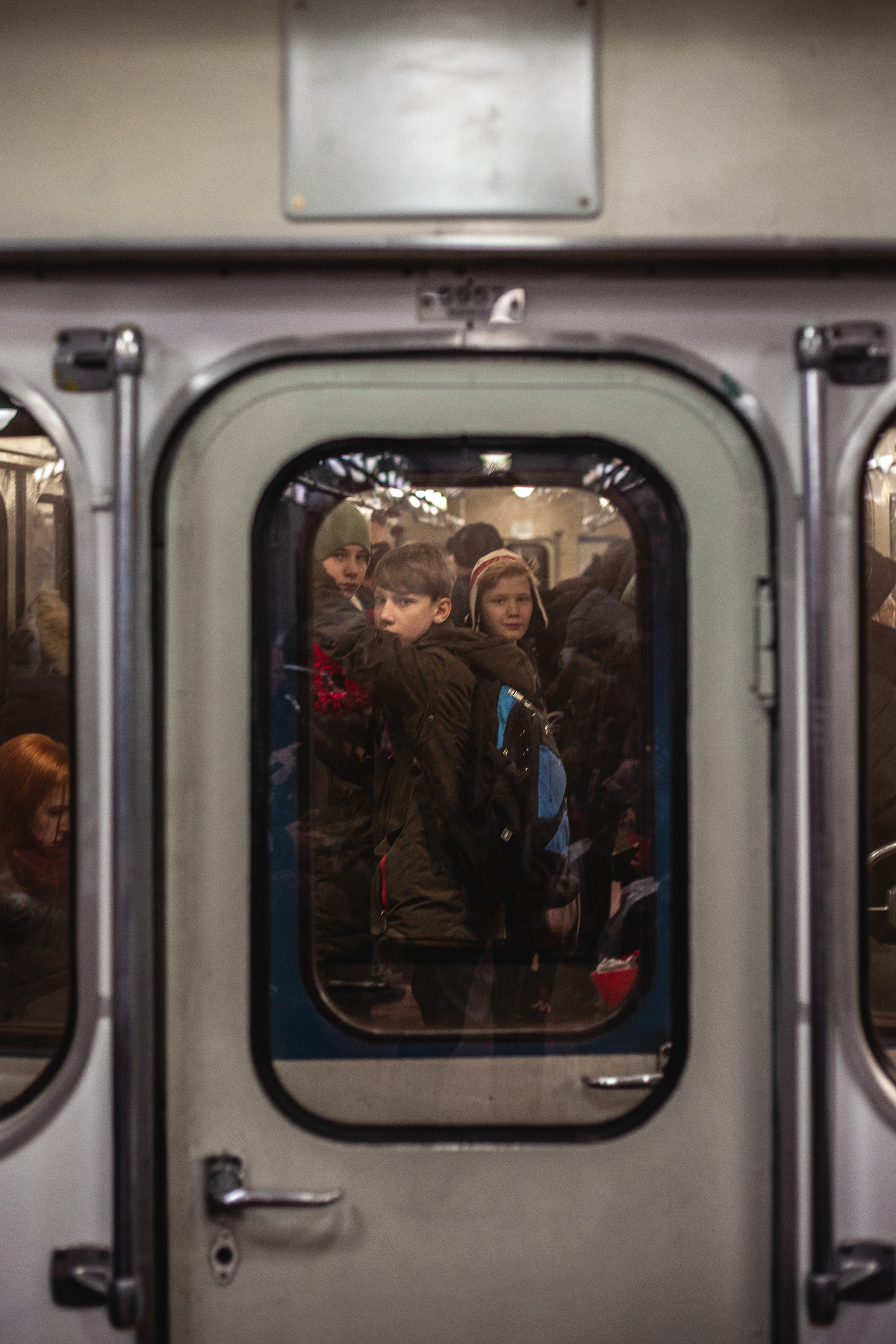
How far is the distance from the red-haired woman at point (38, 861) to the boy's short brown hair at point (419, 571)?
70 cm

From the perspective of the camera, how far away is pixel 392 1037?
159 cm

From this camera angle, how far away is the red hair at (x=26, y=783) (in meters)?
1.63

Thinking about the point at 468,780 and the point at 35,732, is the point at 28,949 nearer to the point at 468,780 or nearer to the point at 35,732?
the point at 35,732

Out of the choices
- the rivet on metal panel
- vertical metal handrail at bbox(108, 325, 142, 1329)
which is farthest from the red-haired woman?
the rivet on metal panel

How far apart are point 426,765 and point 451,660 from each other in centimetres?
20

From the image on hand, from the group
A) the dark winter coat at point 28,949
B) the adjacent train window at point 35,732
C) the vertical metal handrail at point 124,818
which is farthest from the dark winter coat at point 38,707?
the dark winter coat at point 28,949

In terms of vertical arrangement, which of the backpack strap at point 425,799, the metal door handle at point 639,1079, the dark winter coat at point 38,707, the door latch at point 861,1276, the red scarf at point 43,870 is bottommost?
the door latch at point 861,1276

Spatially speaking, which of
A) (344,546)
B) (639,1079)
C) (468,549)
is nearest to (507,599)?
(468,549)

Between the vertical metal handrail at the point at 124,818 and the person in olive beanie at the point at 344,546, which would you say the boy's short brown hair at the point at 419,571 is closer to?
the person in olive beanie at the point at 344,546

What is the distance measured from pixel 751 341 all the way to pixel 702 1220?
1.57 m

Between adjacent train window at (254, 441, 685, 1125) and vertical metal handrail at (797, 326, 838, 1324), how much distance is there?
22cm

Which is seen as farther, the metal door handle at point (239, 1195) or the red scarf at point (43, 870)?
the red scarf at point (43, 870)

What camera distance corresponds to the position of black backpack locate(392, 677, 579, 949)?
5.25ft

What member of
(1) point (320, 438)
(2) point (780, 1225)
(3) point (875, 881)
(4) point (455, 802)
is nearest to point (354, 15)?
(1) point (320, 438)
